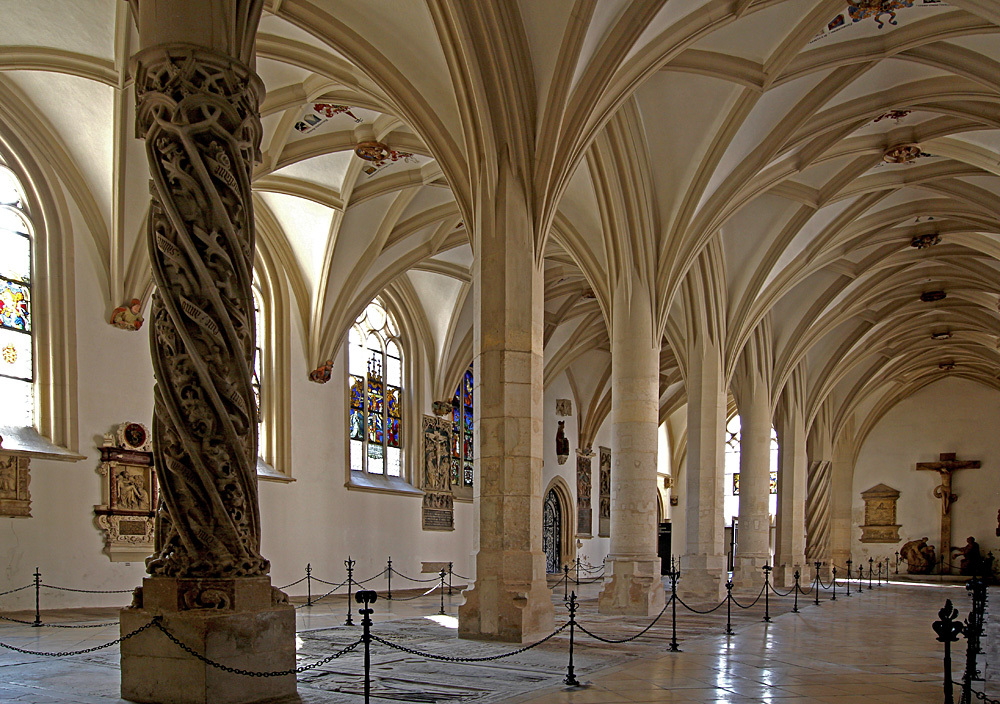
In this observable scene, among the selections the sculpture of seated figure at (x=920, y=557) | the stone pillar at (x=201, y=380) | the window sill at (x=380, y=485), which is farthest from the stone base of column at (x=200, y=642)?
the sculpture of seated figure at (x=920, y=557)

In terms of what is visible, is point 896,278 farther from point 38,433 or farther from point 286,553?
point 38,433

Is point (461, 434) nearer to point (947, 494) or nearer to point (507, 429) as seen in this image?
point (507, 429)

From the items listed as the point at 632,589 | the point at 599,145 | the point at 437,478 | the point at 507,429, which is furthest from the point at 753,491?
the point at 507,429

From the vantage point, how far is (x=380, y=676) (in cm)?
832

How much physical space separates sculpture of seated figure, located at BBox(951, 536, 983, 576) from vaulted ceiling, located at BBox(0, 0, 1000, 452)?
1468 cm

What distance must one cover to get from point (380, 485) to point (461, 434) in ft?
13.0

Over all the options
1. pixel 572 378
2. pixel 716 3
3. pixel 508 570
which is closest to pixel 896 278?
pixel 572 378

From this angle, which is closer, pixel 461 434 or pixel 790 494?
pixel 461 434

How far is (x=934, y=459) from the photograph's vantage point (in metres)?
38.2

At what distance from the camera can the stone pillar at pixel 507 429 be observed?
10773mm

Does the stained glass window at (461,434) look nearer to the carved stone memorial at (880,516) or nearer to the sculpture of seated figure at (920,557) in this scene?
the sculpture of seated figure at (920,557)

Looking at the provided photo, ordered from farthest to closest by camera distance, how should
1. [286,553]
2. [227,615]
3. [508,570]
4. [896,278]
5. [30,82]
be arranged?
1. [896,278]
2. [286,553]
3. [30,82]
4. [508,570]
5. [227,615]

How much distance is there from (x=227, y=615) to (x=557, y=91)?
25.1 feet

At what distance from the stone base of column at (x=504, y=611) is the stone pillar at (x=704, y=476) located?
25.8 ft
